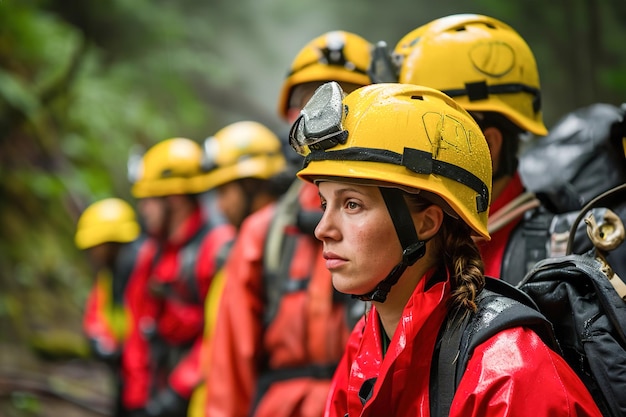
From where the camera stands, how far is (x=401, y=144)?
2.42m

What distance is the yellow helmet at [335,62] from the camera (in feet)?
14.4

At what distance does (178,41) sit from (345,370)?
35.5 ft

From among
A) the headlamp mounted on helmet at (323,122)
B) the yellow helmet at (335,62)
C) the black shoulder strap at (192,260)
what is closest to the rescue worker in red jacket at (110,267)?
the black shoulder strap at (192,260)

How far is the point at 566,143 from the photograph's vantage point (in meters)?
3.81

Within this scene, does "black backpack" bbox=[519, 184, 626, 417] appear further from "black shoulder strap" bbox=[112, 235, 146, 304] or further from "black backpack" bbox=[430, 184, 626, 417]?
"black shoulder strap" bbox=[112, 235, 146, 304]

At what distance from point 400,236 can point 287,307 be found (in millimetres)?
2028

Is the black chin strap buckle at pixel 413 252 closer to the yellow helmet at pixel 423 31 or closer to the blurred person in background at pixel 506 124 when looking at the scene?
the blurred person in background at pixel 506 124

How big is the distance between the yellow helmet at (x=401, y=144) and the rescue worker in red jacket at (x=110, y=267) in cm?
547

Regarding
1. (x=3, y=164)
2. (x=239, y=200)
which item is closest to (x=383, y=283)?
(x=239, y=200)

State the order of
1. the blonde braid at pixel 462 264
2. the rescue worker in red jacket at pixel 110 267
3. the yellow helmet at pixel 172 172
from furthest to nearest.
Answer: the rescue worker in red jacket at pixel 110 267, the yellow helmet at pixel 172 172, the blonde braid at pixel 462 264

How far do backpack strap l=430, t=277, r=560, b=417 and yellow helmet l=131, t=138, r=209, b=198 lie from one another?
4707mm

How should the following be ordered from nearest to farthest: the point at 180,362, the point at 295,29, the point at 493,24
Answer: the point at 493,24, the point at 180,362, the point at 295,29

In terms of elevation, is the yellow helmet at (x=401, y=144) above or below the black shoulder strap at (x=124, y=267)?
above

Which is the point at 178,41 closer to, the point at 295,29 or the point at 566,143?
the point at 295,29
